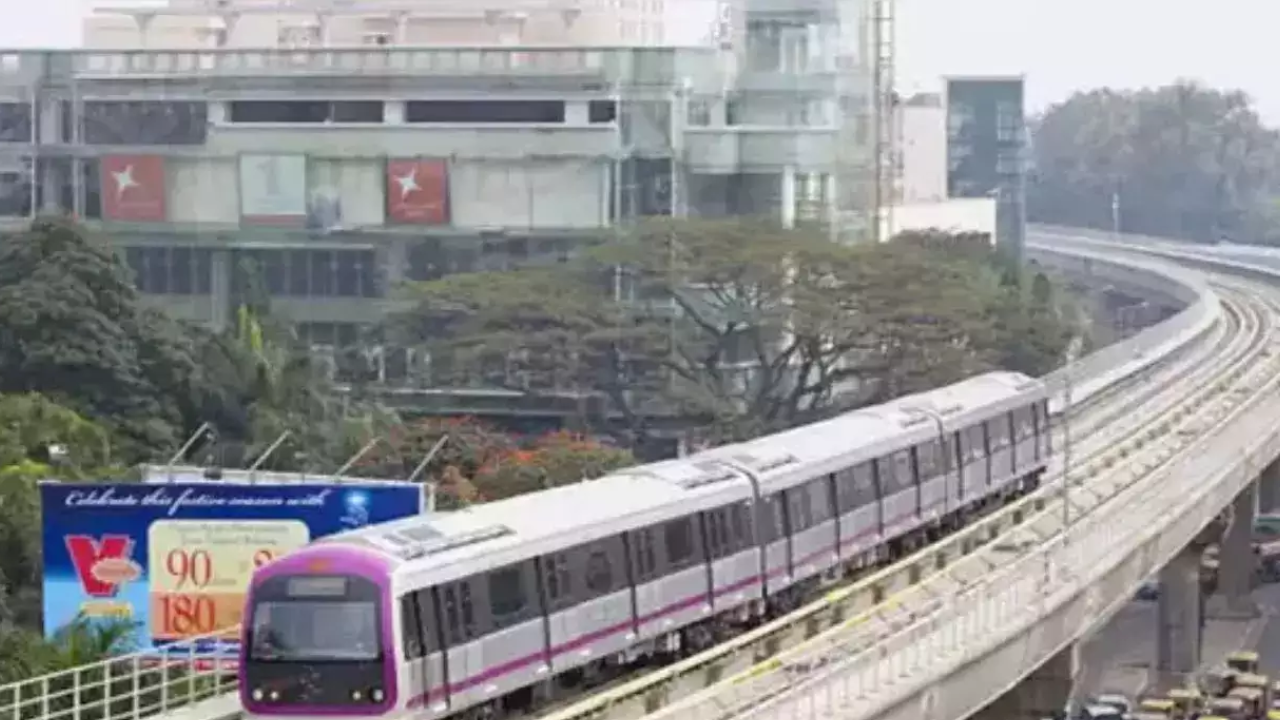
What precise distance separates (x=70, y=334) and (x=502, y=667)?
27.2 metres

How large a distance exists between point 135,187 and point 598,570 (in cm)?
4176

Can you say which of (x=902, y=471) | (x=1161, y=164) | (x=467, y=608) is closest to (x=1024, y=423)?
(x=902, y=471)

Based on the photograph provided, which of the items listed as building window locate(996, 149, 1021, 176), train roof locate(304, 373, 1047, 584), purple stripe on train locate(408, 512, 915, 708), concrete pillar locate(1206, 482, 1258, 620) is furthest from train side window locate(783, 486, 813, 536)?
building window locate(996, 149, 1021, 176)

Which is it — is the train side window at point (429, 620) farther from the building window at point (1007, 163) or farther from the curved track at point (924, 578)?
the building window at point (1007, 163)

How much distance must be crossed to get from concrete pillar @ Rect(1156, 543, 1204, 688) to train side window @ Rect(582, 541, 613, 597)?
2051cm

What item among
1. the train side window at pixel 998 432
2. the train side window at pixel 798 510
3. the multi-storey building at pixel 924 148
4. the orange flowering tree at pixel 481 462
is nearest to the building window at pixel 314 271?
the orange flowering tree at pixel 481 462

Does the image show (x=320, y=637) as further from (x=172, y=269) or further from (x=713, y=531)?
(x=172, y=269)

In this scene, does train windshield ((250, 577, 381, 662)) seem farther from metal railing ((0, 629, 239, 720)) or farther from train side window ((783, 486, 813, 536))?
train side window ((783, 486, 813, 536))

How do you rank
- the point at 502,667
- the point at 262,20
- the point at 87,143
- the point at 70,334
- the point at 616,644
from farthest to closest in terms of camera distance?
the point at 262,20
the point at 87,143
the point at 70,334
the point at 616,644
the point at 502,667

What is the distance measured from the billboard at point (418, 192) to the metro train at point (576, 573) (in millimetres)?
27507

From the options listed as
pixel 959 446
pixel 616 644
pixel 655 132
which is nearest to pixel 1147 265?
pixel 655 132

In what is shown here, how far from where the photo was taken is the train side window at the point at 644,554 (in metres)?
25.1

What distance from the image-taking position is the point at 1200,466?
141 ft

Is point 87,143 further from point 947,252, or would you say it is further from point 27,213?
point 947,252
